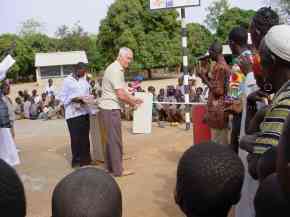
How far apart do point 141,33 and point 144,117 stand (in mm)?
23127

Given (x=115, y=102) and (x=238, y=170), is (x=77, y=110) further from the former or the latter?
(x=238, y=170)

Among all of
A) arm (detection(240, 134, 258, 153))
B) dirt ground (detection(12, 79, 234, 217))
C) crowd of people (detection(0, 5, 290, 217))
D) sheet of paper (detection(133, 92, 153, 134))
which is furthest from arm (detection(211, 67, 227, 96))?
sheet of paper (detection(133, 92, 153, 134))

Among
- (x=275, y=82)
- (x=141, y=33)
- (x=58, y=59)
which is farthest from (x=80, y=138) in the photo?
(x=58, y=59)

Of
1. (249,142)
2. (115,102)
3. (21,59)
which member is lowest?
(115,102)

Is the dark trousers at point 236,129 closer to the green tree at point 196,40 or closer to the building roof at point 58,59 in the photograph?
the green tree at point 196,40

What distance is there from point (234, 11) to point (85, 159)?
136 feet

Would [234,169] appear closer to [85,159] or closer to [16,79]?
[85,159]

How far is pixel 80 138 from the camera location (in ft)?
20.3

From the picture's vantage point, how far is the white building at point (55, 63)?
39750mm

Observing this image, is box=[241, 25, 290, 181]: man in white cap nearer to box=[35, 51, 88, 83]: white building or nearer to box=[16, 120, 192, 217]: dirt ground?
box=[16, 120, 192, 217]: dirt ground

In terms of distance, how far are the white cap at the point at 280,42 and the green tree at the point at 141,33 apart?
2931cm

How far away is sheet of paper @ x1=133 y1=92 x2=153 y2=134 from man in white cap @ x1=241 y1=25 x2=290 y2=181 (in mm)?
6988

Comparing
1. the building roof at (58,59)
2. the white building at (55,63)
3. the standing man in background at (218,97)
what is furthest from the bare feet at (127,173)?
the building roof at (58,59)

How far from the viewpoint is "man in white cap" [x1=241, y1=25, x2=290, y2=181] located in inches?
67.3
